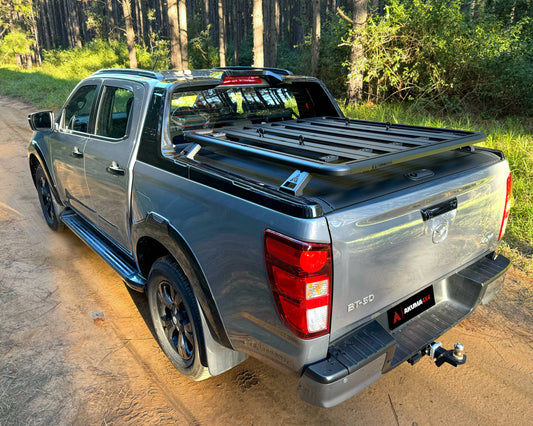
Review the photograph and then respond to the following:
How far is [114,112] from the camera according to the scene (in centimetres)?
349

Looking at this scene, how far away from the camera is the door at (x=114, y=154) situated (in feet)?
10.2

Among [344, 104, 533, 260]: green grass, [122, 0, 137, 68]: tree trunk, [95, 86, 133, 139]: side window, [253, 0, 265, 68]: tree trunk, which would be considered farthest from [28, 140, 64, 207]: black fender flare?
[122, 0, 137, 68]: tree trunk

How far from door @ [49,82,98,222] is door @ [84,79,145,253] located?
0.55 feet

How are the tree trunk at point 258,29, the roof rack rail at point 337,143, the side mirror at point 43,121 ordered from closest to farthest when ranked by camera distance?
the roof rack rail at point 337,143, the side mirror at point 43,121, the tree trunk at point 258,29

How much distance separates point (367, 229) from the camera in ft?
6.26

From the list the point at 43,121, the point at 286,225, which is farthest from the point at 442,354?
the point at 43,121

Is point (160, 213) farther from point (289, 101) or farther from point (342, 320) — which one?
point (289, 101)

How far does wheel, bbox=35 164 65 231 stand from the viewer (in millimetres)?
4957

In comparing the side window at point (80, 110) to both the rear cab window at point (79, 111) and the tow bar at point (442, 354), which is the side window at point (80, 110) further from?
the tow bar at point (442, 354)

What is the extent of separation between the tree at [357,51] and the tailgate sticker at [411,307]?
8.29 m

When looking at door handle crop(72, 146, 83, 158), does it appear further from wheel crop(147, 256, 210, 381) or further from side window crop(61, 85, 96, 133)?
wheel crop(147, 256, 210, 381)

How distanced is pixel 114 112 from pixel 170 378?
216 centimetres

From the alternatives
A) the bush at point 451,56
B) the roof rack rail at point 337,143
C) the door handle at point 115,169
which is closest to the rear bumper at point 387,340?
the roof rack rail at point 337,143

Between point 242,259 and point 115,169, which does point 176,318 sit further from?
point 115,169
